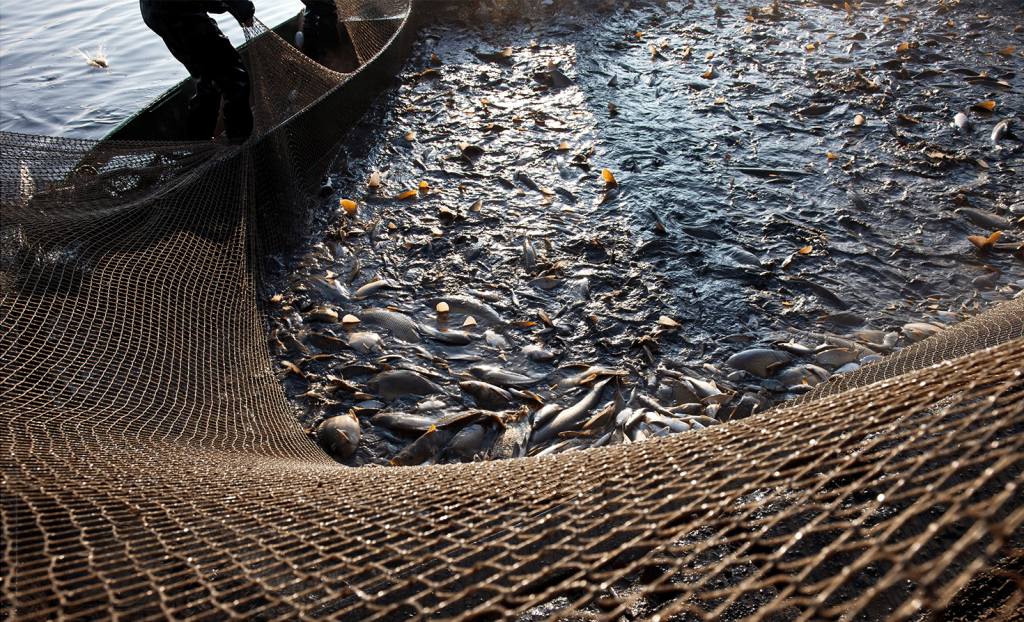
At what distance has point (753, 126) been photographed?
4.98 metres

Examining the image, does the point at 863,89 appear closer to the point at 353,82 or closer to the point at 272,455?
the point at 353,82

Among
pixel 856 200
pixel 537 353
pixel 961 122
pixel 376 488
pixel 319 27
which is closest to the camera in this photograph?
pixel 376 488

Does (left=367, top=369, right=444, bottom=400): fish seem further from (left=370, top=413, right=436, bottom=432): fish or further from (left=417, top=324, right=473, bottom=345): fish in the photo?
(left=417, top=324, right=473, bottom=345): fish

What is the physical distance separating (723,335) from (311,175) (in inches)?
136

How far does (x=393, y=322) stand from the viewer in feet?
11.2

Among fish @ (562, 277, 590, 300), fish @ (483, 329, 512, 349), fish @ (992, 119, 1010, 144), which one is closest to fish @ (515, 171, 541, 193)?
fish @ (562, 277, 590, 300)

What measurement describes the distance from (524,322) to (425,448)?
3.27 ft

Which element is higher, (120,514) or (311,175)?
(311,175)

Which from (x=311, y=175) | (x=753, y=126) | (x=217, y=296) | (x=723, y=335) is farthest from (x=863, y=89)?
(x=217, y=296)

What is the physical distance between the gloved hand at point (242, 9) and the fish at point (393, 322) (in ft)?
7.75

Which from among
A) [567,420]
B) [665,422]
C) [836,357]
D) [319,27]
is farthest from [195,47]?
[836,357]

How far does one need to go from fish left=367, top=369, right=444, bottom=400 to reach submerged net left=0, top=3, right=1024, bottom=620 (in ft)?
1.51

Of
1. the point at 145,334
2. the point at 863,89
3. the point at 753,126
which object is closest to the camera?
the point at 145,334

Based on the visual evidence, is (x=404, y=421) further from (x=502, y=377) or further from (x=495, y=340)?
(x=495, y=340)
